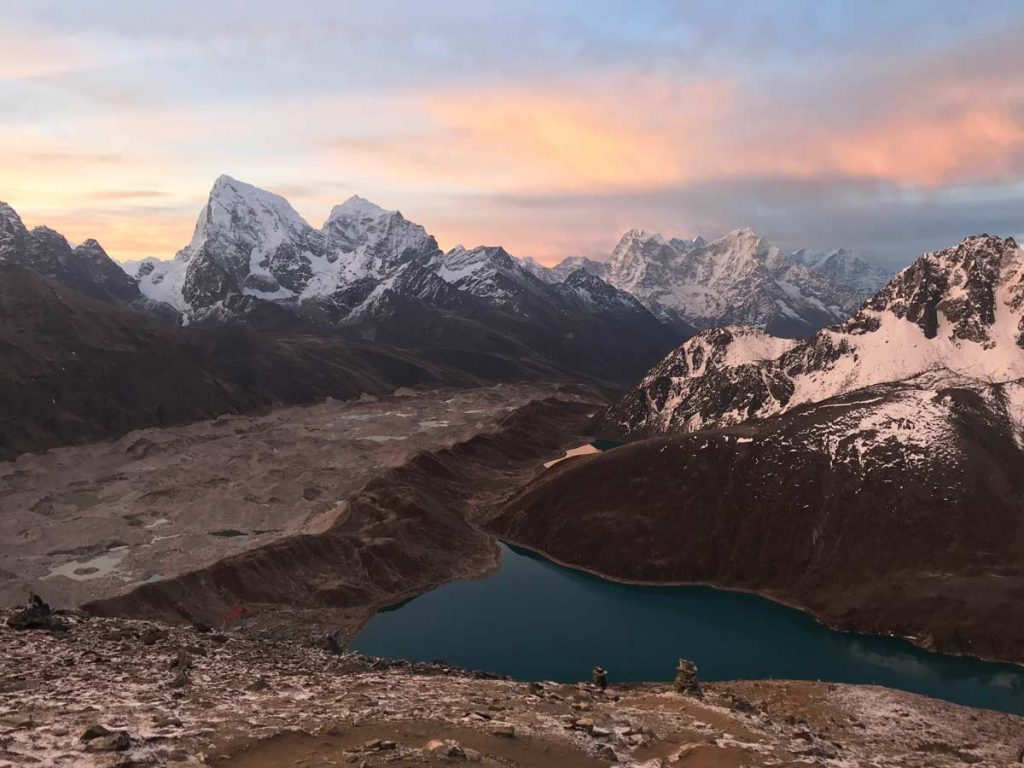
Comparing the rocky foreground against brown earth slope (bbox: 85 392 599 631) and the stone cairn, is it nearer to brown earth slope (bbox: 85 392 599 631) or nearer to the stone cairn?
the stone cairn

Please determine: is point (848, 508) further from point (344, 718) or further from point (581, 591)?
point (344, 718)

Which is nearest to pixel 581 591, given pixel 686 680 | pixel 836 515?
pixel 836 515

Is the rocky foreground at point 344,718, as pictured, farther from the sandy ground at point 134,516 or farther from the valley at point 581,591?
the sandy ground at point 134,516

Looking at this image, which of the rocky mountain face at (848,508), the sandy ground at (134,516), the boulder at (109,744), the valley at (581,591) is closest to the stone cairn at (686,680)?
the valley at (581,591)

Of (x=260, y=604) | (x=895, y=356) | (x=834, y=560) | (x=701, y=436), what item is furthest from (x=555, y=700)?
(x=895, y=356)

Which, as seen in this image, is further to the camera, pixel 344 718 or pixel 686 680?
pixel 686 680

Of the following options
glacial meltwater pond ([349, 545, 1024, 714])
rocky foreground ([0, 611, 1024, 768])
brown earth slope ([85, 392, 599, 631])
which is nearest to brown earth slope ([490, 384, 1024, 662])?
glacial meltwater pond ([349, 545, 1024, 714])
